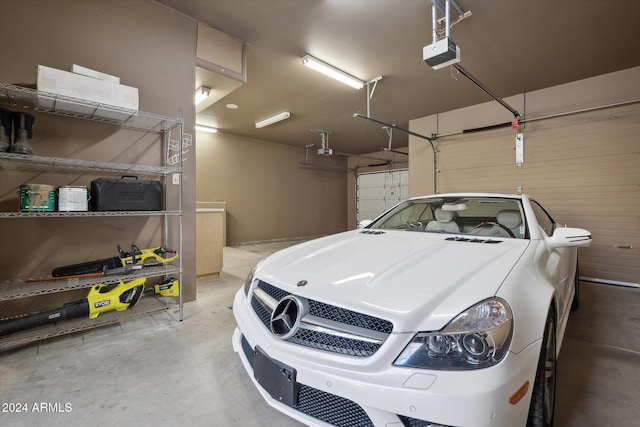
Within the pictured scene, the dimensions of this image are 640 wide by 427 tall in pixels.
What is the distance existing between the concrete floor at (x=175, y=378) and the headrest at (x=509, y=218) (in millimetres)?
963

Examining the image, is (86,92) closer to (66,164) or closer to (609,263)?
(66,164)

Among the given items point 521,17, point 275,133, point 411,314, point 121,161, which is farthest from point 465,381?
point 275,133

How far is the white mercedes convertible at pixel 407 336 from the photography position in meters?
0.81

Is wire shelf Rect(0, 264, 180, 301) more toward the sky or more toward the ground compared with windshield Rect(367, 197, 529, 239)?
more toward the ground

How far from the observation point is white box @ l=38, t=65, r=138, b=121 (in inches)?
77.2

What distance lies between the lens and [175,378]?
1662 millimetres

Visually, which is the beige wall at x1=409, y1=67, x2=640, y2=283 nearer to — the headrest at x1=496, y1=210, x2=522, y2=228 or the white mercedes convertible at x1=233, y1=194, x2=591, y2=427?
the headrest at x1=496, y1=210, x2=522, y2=228

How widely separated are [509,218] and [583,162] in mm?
3835

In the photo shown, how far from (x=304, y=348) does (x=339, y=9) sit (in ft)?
10.1

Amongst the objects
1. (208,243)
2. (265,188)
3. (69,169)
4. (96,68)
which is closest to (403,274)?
(69,169)

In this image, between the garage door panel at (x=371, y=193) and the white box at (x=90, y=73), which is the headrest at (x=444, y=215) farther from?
the garage door panel at (x=371, y=193)

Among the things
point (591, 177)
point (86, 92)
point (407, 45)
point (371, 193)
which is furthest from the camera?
point (371, 193)

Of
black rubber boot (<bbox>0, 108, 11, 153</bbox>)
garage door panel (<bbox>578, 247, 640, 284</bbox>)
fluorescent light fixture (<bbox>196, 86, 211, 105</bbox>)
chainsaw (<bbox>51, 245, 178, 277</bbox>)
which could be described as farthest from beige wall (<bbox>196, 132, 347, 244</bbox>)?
garage door panel (<bbox>578, 247, 640, 284</bbox>)

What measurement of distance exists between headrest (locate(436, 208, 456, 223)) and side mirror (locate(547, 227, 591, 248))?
0.59 metres
